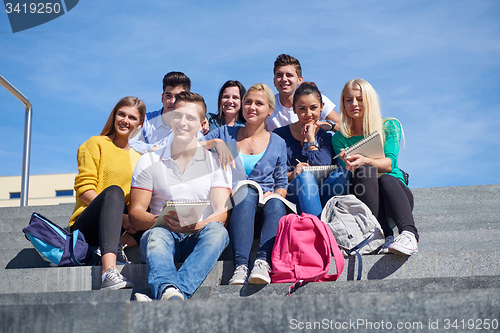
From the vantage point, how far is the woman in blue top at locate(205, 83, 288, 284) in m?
2.50

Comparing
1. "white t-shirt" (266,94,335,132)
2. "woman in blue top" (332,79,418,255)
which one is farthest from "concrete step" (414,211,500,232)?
"white t-shirt" (266,94,335,132)

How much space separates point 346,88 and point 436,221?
1.36 m

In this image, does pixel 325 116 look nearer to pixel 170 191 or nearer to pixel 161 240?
pixel 170 191

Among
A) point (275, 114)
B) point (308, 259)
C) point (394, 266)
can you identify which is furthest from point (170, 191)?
point (275, 114)

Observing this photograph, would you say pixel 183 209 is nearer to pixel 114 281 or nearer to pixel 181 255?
pixel 181 255

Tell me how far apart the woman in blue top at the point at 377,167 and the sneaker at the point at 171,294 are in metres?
1.17

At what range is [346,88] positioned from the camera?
11.1ft

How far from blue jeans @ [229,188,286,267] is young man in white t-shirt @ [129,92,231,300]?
0.27ft

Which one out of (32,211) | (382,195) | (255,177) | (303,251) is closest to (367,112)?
(382,195)

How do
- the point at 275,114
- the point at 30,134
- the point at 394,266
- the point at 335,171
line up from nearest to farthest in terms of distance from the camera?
1. the point at 394,266
2. the point at 335,171
3. the point at 275,114
4. the point at 30,134

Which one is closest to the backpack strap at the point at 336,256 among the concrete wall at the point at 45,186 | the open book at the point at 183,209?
the open book at the point at 183,209

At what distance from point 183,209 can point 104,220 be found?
0.51 meters

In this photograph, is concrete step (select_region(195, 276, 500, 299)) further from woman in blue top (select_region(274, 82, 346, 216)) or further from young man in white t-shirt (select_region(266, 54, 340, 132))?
young man in white t-shirt (select_region(266, 54, 340, 132))

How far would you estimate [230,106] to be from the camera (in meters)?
4.03
